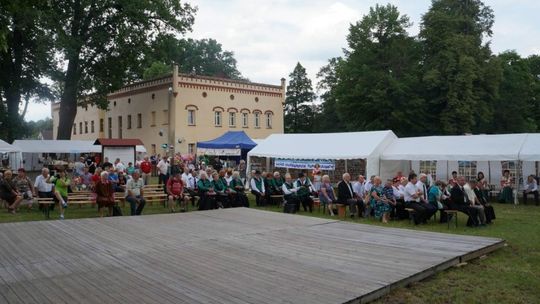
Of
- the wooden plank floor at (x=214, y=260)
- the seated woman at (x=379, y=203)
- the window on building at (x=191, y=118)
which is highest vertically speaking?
the window on building at (x=191, y=118)

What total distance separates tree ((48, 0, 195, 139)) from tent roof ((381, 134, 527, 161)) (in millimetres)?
18540

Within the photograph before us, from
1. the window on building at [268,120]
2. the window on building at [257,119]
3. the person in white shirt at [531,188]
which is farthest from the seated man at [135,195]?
the window on building at [268,120]

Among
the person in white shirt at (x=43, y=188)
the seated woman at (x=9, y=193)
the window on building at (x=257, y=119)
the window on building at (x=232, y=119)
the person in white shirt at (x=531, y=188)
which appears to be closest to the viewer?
the seated woman at (x=9, y=193)

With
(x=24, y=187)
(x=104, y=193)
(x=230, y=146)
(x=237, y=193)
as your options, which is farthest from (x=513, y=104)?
(x=24, y=187)

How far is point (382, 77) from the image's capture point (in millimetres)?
32562

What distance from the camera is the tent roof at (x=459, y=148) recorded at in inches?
648

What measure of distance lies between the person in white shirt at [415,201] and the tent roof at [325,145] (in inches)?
237

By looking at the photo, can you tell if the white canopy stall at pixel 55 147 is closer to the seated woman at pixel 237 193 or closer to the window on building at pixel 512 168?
the seated woman at pixel 237 193

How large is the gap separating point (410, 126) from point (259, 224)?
2419 centimetres

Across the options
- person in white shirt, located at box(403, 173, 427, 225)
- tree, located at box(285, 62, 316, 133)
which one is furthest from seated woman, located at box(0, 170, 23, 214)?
tree, located at box(285, 62, 316, 133)

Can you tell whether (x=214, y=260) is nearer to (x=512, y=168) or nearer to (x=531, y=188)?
(x=531, y=188)

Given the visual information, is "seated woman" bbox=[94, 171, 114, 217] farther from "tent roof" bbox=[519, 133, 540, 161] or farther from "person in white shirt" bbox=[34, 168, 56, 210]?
"tent roof" bbox=[519, 133, 540, 161]

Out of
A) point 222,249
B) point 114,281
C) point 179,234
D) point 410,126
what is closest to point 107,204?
point 179,234

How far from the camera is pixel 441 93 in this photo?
31656mm
